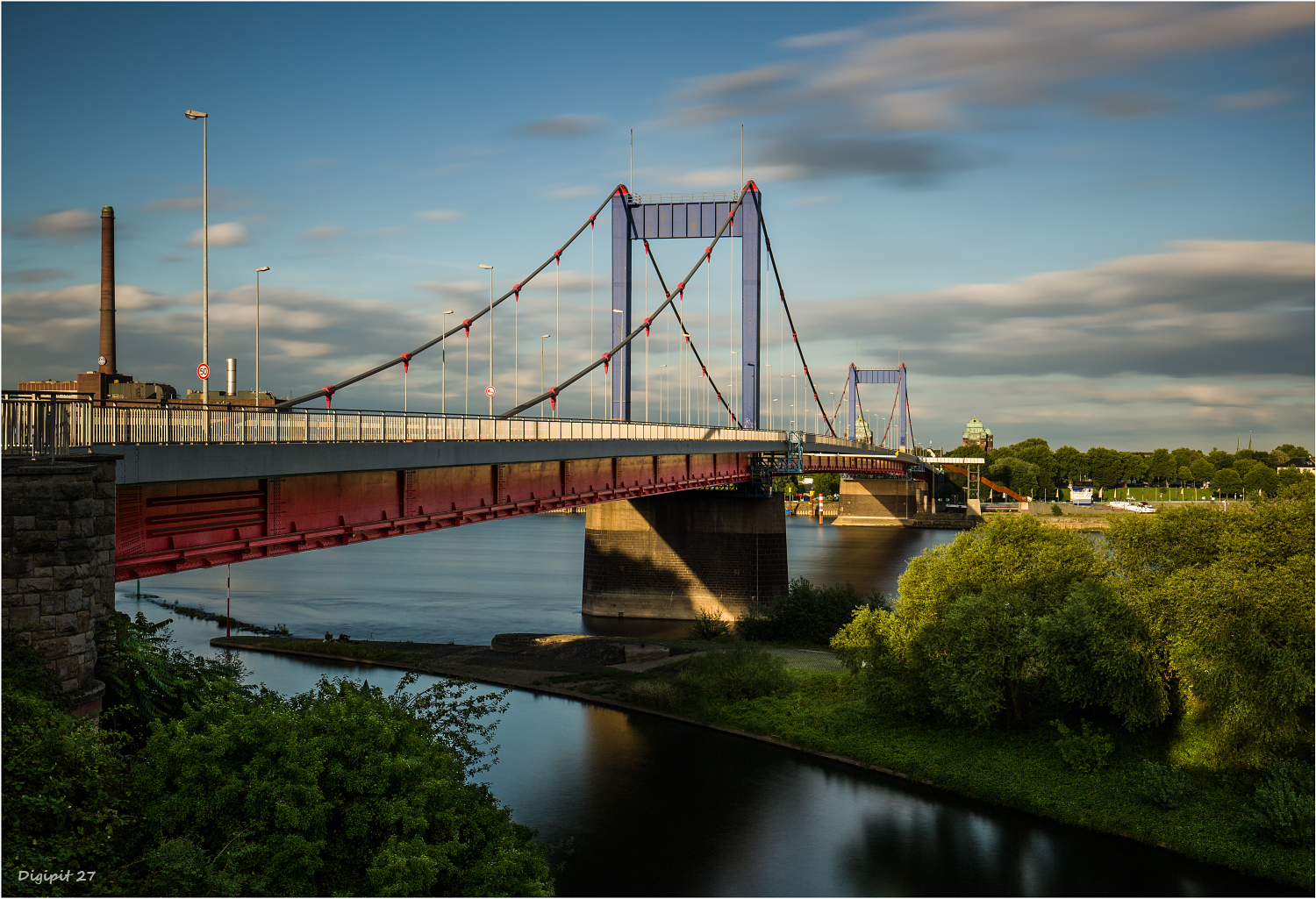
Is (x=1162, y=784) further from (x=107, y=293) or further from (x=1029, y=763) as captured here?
(x=107, y=293)

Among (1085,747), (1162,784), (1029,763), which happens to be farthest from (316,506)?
(1162,784)

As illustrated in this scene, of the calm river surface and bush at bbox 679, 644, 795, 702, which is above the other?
bush at bbox 679, 644, 795, 702

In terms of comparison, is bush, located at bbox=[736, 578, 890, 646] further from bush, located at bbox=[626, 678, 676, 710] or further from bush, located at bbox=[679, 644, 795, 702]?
bush, located at bbox=[626, 678, 676, 710]

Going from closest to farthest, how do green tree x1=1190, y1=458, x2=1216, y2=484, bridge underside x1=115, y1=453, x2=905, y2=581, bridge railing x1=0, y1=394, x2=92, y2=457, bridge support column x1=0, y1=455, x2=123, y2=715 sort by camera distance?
bridge support column x1=0, y1=455, x2=123, y2=715 < bridge railing x1=0, y1=394, x2=92, y2=457 < bridge underside x1=115, y1=453, x2=905, y2=581 < green tree x1=1190, y1=458, x2=1216, y2=484

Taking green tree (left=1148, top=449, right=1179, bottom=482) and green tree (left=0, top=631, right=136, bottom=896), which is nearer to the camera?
green tree (left=0, top=631, right=136, bottom=896)

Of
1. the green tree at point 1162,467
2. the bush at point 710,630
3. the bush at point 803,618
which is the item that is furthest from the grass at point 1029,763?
the green tree at point 1162,467

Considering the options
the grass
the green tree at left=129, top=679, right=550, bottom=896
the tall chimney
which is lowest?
the grass

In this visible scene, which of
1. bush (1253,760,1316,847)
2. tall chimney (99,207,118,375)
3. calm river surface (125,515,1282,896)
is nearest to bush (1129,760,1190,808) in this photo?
calm river surface (125,515,1282,896)

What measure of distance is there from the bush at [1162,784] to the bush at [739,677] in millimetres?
12665

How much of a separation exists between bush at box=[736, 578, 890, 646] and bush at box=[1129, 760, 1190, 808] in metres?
20.8

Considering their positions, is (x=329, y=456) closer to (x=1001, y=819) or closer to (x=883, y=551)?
(x=1001, y=819)

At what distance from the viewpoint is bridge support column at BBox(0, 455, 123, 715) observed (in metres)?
13.9

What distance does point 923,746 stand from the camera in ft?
94.7

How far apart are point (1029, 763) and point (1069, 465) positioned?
169 meters
